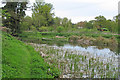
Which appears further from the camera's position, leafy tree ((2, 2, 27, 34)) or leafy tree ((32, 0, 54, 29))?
leafy tree ((32, 0, 54, 29))

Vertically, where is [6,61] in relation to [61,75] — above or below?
above

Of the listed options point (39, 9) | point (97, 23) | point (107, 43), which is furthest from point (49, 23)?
point (107, 43)

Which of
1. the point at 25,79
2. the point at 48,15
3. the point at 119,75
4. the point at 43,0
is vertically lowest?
the point at 119,75

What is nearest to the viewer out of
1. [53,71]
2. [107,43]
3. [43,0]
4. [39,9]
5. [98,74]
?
[53,71]

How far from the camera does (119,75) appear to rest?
6613 millimetres

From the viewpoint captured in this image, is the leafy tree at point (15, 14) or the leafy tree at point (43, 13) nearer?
the leafy tree at point (15, 14)

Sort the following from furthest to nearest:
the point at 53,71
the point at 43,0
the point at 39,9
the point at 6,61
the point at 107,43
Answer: the point at 43,0 → the point at 39,9 → the point at 107,43 → the point at 53,71 → the point at 6,61

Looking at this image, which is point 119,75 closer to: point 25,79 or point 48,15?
point 25,79

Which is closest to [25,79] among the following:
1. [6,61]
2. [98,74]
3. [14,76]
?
[14,76]

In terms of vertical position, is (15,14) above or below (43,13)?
below

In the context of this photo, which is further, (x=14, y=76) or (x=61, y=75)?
(x=61, y=75)

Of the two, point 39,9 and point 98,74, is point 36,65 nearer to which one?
point 98,74

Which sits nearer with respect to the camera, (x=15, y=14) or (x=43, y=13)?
(x=15, y=14)

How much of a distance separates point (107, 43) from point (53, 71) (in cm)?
2054
